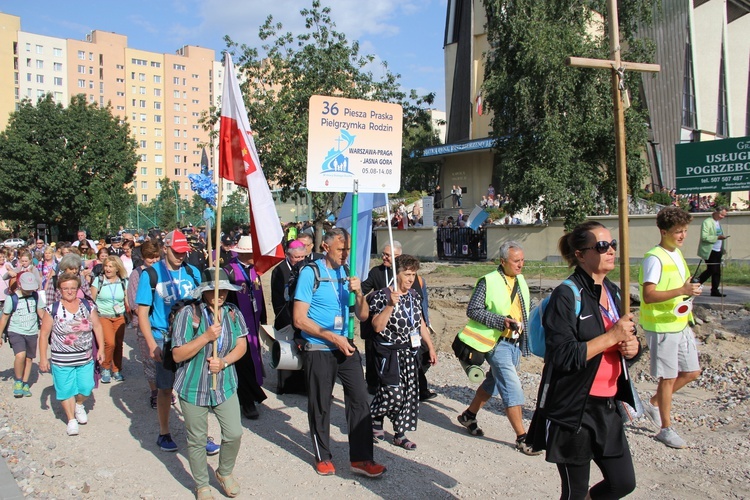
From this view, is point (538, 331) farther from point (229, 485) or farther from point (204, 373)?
point (229, 485)

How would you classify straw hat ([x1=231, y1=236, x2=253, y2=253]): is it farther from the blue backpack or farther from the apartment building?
the apartment building

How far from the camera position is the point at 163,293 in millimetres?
5500

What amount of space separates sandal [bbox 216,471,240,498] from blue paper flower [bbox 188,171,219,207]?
5783 millimetres

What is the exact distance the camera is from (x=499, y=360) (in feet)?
17.8

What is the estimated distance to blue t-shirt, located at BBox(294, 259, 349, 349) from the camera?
478 centimetres

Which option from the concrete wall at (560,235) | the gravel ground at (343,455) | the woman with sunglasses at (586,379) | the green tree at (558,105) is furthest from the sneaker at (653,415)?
the green tree at (558,105)

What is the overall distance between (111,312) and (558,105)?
692 inches

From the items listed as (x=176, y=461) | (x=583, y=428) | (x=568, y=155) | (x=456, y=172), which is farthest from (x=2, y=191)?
(x=583, y=428)

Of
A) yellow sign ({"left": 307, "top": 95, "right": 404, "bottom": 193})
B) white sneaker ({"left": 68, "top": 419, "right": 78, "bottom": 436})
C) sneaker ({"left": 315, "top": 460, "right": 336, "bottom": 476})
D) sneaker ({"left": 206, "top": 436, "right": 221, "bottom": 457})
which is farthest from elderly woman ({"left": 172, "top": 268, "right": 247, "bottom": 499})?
white sneaker ({"left": 68, "top": 419, "right": 78, "bottom": 436})

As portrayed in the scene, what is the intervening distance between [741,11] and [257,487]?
49633 mm

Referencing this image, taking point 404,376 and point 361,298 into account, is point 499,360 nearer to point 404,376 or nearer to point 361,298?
point 404,376

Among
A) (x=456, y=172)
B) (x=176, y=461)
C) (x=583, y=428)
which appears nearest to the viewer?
(x=583, y=428)

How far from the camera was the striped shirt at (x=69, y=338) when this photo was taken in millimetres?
6129

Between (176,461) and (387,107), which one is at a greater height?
(387,107)
